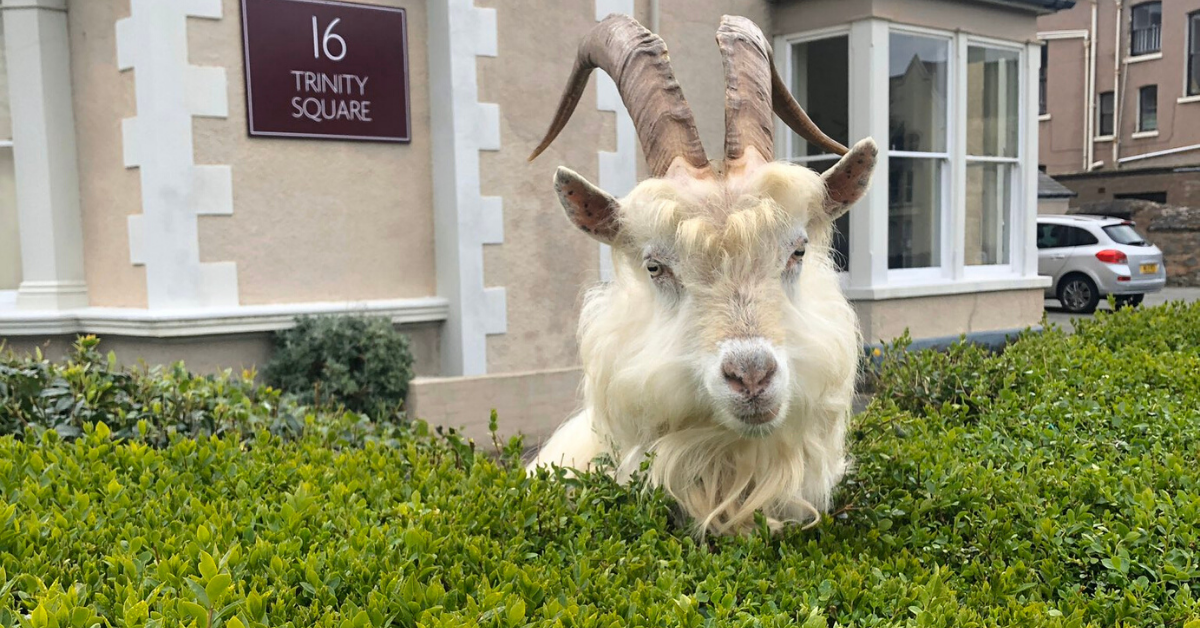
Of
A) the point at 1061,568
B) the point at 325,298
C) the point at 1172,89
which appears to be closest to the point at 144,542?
the point at 1061,568

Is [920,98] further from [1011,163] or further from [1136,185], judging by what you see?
[1136,185]

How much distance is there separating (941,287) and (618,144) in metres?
3.68

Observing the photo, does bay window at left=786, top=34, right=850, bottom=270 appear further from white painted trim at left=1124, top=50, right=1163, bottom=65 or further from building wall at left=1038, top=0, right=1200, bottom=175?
white painted trim at left=1124, top=50, right=1163, bottom=65

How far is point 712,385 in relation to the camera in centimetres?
236

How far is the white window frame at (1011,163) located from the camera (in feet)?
31.2

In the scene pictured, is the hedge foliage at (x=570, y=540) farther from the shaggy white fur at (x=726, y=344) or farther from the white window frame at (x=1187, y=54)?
the white window frame at (x=1187, y=54)

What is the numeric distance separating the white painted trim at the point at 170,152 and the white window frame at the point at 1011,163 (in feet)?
22.7

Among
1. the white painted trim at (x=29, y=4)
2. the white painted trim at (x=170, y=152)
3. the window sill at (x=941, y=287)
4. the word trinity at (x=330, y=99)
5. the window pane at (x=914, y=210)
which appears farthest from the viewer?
the window pane at (x=914, y=210)

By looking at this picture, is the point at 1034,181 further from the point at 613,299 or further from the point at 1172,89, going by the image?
the point at 1172,89

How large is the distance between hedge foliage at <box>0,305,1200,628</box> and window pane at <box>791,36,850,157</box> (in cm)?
623

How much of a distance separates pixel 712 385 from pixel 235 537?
1222 millimetres

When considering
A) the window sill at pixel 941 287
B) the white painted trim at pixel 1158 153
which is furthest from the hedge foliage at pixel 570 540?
the white painted trim at pixel 1158 153

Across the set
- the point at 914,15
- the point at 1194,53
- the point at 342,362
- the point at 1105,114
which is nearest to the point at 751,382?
the point at 342,362

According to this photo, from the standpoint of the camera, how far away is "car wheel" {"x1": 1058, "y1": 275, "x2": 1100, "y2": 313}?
18906 millimetres
